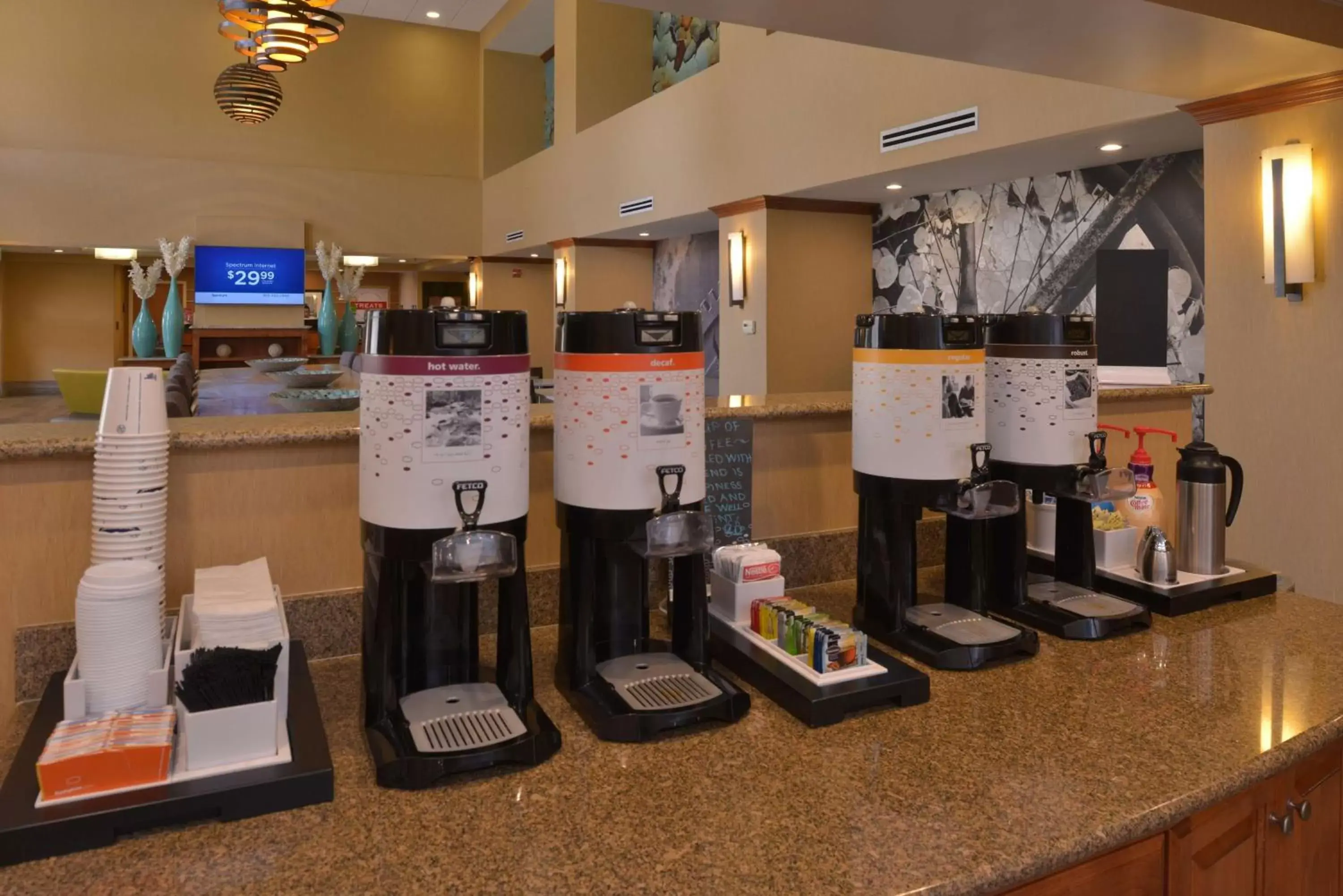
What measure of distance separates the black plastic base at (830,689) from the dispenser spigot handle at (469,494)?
1.49 feet

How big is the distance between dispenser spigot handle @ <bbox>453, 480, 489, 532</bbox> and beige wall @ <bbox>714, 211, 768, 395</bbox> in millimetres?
5424

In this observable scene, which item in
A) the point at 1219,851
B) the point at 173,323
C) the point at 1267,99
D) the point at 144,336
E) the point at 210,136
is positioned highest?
the point at 210,136

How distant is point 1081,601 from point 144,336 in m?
5.41

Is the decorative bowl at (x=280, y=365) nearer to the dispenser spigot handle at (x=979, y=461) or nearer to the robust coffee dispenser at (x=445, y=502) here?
the robust coffee dispenser at (x=445, y=502)

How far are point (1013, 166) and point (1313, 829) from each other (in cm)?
442

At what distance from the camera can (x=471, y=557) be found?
1.00 meters

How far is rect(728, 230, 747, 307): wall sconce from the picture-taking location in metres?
6.80

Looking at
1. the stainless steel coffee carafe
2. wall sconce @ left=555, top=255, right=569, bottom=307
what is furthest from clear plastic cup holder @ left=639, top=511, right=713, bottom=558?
wall sconce @ left=555, top=255, right=569, bottom=307

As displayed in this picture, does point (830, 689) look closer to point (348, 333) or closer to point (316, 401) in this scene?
point (316, 401)

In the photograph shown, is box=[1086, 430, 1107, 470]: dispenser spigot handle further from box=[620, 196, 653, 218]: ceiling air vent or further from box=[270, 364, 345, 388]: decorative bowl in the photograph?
box=[620, 196, 653, 218]: ceiling air vent

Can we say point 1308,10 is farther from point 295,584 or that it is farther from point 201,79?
point 201,79

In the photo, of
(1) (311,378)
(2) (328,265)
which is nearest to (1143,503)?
(1) (311,378)

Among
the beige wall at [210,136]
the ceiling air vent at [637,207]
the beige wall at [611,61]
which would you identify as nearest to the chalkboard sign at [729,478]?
the ceiling air vent at [637,207]

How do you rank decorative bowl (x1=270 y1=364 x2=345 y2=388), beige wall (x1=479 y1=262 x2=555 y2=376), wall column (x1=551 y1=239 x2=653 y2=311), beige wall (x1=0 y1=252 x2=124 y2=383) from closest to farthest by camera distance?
decorative bowl (x1=270 y1=364 x2=345 y2=388) → wall column (x1=551 y1=239 x2=653 y2=311) → beige wall (x1=479 y1=262 x2=555 y2=376) → beige wall (x1=0 y1=252 x2=124 y2=383)
